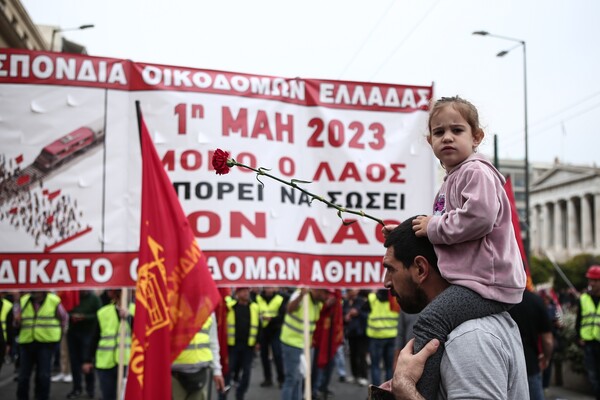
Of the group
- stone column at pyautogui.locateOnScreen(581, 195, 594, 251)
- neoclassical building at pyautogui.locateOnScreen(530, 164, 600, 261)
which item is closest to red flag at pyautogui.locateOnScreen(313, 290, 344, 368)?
neoclassical building at pyautogui.locateOnScreen(530, 164, 600, 261)

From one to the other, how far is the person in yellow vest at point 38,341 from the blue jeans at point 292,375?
3337 mm

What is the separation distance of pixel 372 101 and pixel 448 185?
13.1ft

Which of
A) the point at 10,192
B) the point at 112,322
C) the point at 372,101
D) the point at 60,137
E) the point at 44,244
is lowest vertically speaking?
the point at 112,322

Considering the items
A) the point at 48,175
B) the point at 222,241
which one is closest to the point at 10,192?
the point at 48,175

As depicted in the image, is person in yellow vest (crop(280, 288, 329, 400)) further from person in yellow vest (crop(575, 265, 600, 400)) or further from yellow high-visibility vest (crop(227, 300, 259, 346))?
person in yellow vest (crop(575, 265, 600, 400))

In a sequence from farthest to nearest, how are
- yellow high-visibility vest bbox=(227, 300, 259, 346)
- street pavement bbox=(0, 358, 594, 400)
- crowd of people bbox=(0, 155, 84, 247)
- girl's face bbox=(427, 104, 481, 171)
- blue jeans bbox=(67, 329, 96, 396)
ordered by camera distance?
street pavement bbox=(0, 358, 594, 400)
blue jeans bbox=(67, 329, 96, 396)
yellow high-visibility vest bbox=(227, 300, 259, 346)
crowd of people bbox=(0, 155, 84, 247)
girl's face bbox=(427, 104, 481, 171)

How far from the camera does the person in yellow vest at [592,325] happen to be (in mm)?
9234

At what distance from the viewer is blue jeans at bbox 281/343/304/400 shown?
26.4 ft

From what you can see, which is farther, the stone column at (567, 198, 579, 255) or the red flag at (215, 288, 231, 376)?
the stone column at (567, 198, 579, 255)

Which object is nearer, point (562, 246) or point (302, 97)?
point (302, 97)

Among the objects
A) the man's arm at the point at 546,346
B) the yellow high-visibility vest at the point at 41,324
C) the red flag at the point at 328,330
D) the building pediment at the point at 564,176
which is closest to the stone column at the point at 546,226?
the building pediment at the point at 564,176

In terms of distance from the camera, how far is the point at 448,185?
225 cm

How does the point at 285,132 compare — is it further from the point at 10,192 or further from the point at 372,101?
the point at 10,192

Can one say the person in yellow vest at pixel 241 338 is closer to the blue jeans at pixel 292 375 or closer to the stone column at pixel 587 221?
the blue jeans at pixel 292 375
